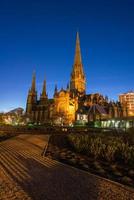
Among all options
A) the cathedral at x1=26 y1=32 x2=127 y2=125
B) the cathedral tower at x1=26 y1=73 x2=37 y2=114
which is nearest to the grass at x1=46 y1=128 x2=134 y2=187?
the cathedral at x1=26 y1=32 x2=127 y2=125

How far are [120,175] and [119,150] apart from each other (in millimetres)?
5490

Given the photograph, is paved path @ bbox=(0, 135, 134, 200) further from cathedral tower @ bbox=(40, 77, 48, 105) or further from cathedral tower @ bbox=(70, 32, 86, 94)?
cathedral tower @ bbox=(40, 77, 48, 105)

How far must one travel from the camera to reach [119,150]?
14656 mm

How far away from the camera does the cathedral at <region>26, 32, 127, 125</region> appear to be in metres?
87.0

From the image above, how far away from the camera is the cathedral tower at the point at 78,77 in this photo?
11125 centimetres

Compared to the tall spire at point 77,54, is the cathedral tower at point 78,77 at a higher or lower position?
lower

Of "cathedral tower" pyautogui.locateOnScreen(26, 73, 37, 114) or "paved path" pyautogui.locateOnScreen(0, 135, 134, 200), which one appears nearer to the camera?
"paved path" pyautogui.locateOnScreen(0, 135, 134, 200)

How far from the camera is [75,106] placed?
95500 mm

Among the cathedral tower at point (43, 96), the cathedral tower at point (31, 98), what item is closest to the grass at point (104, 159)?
the cathedral tower at point (43, 96)

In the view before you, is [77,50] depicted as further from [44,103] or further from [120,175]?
[120,175]

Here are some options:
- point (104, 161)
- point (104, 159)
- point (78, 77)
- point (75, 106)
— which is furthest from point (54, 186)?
point (78, 77)

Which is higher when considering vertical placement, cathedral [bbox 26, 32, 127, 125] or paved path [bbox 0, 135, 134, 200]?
cathedral [bbox 26, 32, 127, 125]

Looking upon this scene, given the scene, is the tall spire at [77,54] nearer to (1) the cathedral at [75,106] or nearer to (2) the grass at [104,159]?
(1) the cathedral at [75,106]

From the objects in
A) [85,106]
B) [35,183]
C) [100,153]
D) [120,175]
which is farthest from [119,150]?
[85,106]
